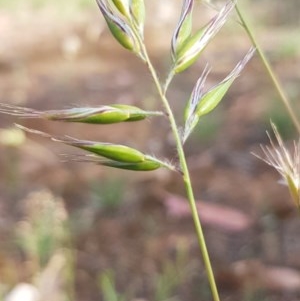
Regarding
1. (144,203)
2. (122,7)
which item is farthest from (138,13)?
(144,203)

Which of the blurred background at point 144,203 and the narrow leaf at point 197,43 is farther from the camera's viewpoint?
the blurred background at point 144,203

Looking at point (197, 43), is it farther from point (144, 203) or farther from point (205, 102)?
point (144, 203)

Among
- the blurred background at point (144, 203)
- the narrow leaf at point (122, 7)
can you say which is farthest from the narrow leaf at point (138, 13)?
the blurred background at point (144, 203)

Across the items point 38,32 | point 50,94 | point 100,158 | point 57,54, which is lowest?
point 100,158

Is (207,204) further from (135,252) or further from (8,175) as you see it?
(8,175)

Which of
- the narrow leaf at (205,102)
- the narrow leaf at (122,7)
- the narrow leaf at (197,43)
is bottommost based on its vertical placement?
the narrow leaf at (205,102)

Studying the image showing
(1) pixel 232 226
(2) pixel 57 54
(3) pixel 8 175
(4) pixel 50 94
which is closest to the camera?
(1) pixel 232 226

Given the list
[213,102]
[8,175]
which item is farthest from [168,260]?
[213,102]

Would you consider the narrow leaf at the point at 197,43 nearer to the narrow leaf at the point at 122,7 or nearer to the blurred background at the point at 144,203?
the narrow leaf at the point at 122,7

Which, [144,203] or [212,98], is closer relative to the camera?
[212,98]
